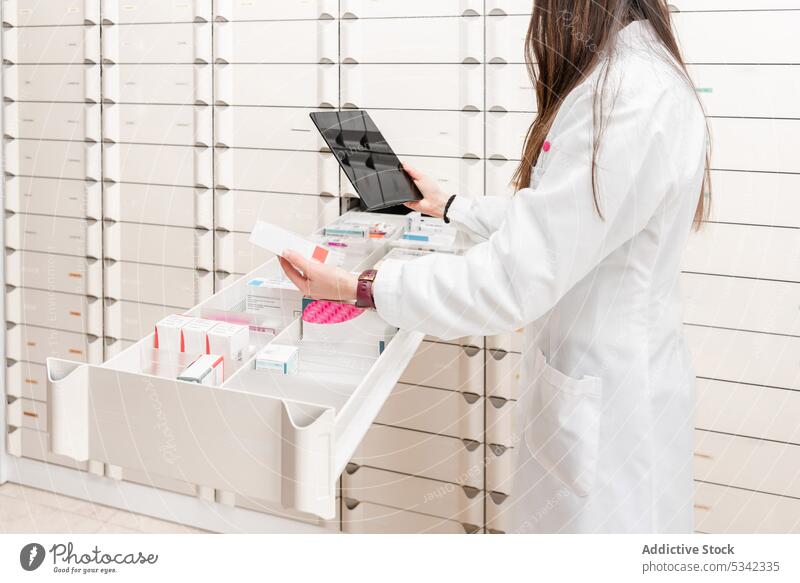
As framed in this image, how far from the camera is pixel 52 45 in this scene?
2.13 metres

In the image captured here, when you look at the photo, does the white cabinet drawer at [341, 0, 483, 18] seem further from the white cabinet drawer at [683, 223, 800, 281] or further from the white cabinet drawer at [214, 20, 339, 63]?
the white cabinet drawer at [683, 223, 800, 281]

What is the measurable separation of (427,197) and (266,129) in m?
0.67

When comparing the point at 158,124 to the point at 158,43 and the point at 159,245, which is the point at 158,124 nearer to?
the point at 158,43

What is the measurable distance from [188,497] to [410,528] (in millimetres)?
757

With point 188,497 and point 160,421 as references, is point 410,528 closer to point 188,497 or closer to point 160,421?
point 188,497

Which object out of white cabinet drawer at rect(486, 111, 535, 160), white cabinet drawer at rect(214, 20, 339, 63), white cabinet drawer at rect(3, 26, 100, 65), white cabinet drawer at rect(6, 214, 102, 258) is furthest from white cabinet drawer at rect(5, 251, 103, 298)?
white cabinet drawer at rect(486, 111, 535, 160)

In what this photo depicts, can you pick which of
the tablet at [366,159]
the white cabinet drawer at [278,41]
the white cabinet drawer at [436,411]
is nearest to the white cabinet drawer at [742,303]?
the white cabinet drawer at [436,411]

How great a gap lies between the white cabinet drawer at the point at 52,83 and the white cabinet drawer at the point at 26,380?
92cm

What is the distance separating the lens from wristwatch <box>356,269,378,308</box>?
987 mm

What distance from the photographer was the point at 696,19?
1558mm

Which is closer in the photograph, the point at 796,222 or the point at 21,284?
the point at 796,222

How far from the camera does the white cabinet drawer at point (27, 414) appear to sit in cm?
243

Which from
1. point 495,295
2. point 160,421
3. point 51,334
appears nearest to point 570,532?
point 495,295

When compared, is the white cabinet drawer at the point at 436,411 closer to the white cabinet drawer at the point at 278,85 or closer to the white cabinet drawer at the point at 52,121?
the white cabinet drawer at the point at 278,85
